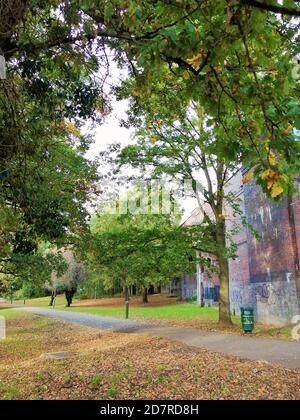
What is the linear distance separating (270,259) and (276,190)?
17965mm

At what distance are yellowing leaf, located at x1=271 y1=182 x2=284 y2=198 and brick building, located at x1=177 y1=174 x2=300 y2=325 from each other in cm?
1277

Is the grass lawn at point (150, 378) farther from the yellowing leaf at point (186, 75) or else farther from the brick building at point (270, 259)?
the brick building at point (270, 259)

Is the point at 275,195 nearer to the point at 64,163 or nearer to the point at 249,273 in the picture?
the point at 64,163

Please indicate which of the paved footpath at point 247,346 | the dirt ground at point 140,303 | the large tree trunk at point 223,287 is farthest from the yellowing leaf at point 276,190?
the dirt ground at point 140,303

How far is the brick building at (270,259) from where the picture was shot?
61.8ft

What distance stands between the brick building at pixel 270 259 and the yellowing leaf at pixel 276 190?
12768mm

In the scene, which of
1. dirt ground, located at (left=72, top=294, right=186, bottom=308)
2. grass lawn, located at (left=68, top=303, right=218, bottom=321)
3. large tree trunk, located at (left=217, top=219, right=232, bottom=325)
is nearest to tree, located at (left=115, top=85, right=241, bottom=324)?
large tree trunk, located at (left=217, top=219, right=232, bottom=325)

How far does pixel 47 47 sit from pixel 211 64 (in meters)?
2.88

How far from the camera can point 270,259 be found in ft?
69.4

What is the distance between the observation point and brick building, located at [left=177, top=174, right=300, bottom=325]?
1883 centimetres

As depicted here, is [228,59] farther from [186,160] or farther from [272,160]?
[186,160]

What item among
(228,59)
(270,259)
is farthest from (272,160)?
(270,259)

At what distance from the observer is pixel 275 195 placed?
403 cm

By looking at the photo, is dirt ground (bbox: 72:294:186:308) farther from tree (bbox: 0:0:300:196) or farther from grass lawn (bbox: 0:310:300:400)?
tree (bbox: 0:0:300:196)
